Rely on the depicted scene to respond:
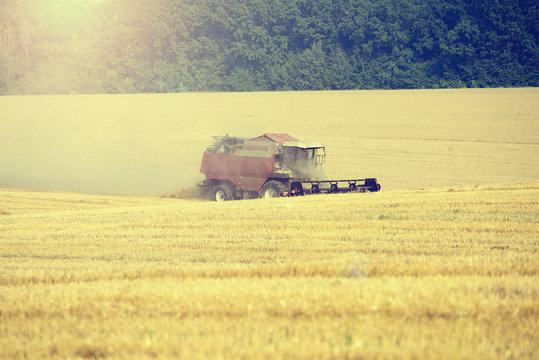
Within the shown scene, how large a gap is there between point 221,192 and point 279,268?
12729mm

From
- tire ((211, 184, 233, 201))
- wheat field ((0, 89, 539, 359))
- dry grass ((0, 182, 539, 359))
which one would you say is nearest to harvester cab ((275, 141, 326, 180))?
tire ((211, 184, 233, 201))

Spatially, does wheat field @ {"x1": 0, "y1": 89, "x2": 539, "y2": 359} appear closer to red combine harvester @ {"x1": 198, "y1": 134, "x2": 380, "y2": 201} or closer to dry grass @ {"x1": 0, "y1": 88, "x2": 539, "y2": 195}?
dry grass @ {"x1": 0, "y1": 88, "x2": 539, "y2": 195}

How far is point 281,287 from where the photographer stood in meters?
6.42

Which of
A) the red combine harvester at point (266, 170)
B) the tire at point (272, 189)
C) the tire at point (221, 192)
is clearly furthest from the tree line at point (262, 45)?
the tire at point (272, 189)

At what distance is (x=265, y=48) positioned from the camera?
6225 cm

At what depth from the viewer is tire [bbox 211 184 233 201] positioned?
19984 mm

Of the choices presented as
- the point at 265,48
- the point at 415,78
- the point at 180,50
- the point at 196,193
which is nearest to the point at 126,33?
the point at 180,50

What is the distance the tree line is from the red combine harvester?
39099mm

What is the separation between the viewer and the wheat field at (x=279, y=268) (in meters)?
4.95

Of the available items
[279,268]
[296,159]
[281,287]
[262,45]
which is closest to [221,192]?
[296,159]

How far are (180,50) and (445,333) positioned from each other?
207ft

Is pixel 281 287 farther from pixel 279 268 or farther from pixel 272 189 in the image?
pixel 272 189

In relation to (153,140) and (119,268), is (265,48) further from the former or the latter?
(119,268)

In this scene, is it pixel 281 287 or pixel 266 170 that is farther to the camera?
pixel 266 170
